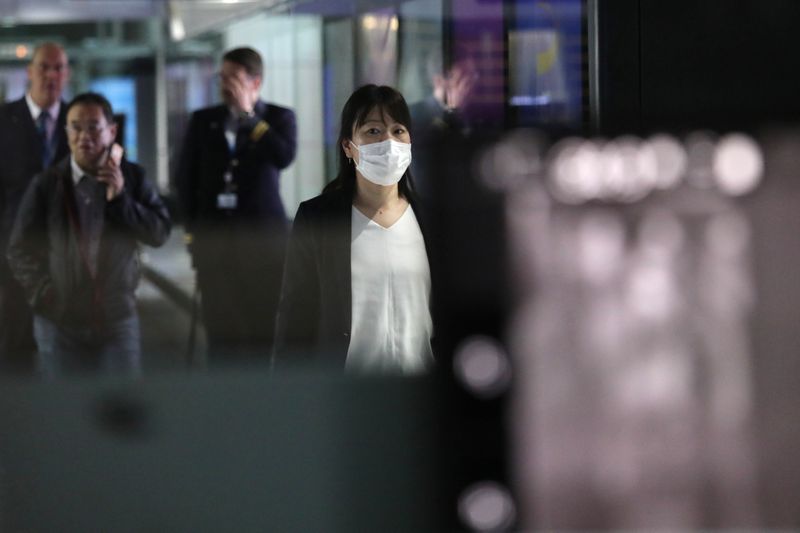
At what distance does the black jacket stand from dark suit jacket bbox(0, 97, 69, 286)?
0.76 ft

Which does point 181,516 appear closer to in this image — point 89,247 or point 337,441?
point 337,441

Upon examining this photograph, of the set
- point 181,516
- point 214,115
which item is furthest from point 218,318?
point 181,516

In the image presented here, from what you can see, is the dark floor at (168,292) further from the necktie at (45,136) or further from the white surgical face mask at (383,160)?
the white surgical face mask at (383,160)

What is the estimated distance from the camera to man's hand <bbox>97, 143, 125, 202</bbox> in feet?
12.5

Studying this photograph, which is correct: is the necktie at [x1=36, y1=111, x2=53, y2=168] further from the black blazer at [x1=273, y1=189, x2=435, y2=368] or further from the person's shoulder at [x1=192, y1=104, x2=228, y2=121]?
the black blazer at [x1=273, y1=189, x2=435, y2=368]

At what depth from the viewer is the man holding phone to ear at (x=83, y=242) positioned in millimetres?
3611

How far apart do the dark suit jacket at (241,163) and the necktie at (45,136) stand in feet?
1.93

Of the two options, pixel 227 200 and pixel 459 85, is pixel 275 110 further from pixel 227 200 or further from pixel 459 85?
pixel 459 85

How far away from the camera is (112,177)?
3816 millimetres

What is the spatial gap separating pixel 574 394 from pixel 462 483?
0.25 feet

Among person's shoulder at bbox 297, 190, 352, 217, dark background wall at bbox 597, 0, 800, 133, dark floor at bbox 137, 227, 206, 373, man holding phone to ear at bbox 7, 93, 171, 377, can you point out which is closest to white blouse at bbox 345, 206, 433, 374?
person's shoulder at bbox 297, 190, 352, 217

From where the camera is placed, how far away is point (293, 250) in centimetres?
230

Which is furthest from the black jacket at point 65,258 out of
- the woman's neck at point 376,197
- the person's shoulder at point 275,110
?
the woman's neck at point 376,197

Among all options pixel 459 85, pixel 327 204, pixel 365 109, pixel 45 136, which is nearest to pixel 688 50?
pixel 365 109
